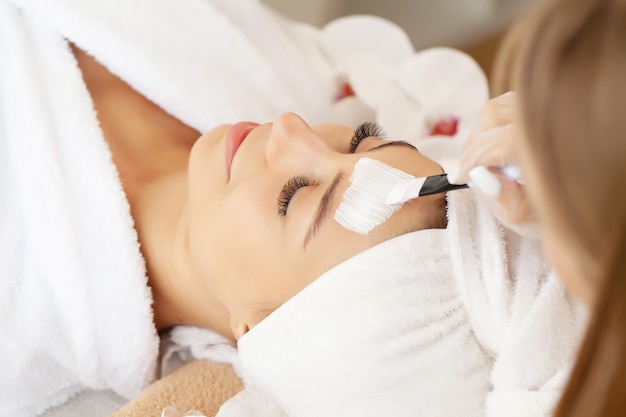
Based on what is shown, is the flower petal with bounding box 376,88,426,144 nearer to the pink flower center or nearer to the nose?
the pink flower center

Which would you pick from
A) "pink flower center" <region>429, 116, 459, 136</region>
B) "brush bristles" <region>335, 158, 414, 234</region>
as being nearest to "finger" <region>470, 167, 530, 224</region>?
"brush bristles" <region>335, 158, 414, 234</region>

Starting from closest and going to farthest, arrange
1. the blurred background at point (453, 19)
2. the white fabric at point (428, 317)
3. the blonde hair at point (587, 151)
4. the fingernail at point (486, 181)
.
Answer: the blonde hair at point (587, 151), the fingernail at point (486, 181), the white fabric at point (428, 317), the blurred background at point (453, 19)

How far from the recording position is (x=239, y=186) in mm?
888

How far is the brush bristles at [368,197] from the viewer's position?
0.76m

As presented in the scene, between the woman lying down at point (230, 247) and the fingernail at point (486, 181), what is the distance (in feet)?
0.47

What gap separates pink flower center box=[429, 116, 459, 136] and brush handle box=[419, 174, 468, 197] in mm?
636

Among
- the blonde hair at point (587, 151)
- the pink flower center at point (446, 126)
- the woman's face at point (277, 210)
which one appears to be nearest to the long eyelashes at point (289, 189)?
the woman's face at point (277, 210)

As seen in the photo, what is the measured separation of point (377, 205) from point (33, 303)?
52 cm

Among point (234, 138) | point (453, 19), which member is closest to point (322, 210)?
point (234, 138)

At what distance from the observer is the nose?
87 cm

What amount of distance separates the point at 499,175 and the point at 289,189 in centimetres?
30

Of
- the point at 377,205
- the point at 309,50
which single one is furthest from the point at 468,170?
the point at 309,50

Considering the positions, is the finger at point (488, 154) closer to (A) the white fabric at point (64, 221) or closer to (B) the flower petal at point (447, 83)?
(A) the white fabric at point (64, 221)

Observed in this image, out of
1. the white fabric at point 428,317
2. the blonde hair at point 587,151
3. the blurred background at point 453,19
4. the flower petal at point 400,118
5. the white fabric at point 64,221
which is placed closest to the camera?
the blonde hair at point 587,151
